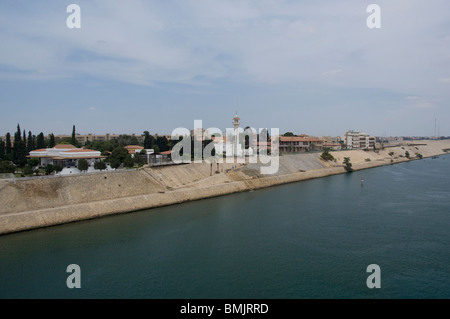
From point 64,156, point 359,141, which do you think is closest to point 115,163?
point 64,156

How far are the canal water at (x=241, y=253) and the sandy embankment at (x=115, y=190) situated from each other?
1.32 m

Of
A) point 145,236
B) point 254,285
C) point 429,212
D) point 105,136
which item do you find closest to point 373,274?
point 254,285

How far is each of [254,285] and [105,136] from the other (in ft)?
333

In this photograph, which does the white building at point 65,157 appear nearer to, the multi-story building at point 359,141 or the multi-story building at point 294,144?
the multi-story building at point 294,144

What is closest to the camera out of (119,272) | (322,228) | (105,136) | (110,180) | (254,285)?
(254,285)

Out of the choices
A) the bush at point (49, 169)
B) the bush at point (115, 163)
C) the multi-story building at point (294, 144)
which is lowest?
the bush at point (49, 169)

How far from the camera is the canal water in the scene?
15461mm

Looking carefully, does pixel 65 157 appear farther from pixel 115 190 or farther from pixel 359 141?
pixel 359 141

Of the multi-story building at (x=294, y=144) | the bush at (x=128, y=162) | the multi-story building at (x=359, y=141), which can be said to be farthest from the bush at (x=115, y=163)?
the multi-story building at (x=359, y=141)

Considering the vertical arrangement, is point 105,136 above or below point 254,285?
above

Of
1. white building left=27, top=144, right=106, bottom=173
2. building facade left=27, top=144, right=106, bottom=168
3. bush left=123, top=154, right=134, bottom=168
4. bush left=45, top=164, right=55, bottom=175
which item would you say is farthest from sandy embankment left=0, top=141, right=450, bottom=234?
building facade left=27, top=144, right=106, bottom=168

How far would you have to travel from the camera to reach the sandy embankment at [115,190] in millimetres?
25188
